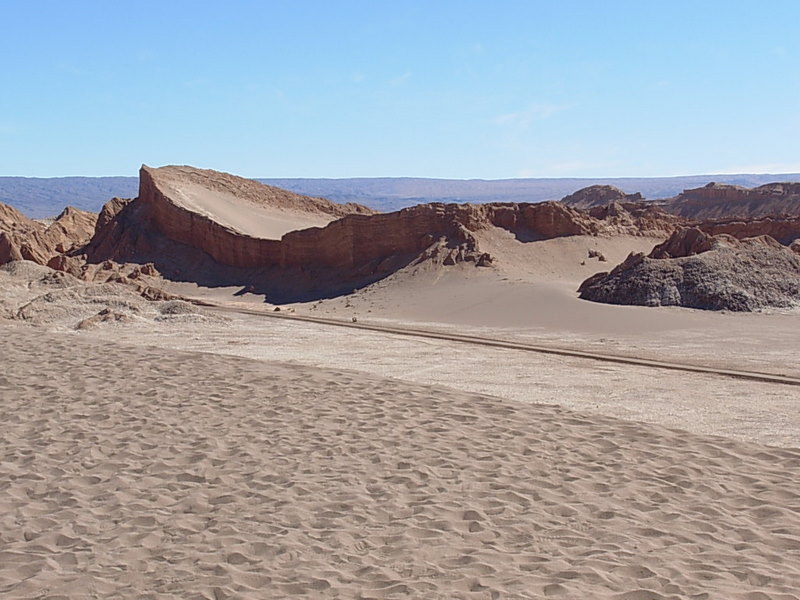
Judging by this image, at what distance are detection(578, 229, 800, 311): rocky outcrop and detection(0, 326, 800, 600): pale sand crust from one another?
1455 cm

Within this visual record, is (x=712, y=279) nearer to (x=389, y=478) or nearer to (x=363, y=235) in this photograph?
(x=363, y=235)

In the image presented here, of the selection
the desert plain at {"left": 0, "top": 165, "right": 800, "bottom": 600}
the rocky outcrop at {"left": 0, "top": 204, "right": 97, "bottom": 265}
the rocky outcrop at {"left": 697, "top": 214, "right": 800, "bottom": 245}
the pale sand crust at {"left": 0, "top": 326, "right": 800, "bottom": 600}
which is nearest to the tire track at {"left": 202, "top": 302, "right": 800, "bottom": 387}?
the desert plain at {"left": 0, "top": 165, "right": 800, "bottom": 600}

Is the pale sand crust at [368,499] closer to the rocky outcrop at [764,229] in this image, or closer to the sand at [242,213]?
the sand at [242,213]

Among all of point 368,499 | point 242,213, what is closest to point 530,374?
point 368,499

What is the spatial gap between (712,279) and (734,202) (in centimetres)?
5026

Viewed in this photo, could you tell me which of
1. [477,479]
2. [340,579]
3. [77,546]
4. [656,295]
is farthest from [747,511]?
[656,295]

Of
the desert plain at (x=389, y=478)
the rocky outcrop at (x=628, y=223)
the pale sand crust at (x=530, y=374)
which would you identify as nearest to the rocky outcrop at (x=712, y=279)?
the pale sand crust at (x=530, y=374)

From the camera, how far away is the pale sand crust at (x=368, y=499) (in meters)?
4.48

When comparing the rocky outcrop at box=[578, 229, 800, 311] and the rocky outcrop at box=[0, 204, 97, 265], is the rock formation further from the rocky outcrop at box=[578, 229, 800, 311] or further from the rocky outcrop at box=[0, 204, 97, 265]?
the rocky outcrop at box=[578, 229, 800, 311]

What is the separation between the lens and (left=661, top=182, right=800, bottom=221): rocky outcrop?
6364 cm

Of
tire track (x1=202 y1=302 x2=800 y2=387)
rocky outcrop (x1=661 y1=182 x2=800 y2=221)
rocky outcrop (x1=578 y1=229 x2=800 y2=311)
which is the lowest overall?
tire track (x1=202 y1=302 x2=800 y2=387)

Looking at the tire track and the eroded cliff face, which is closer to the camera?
the tire track

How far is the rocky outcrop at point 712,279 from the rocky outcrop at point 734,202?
40.8 m

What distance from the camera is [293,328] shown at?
20.1 metres
